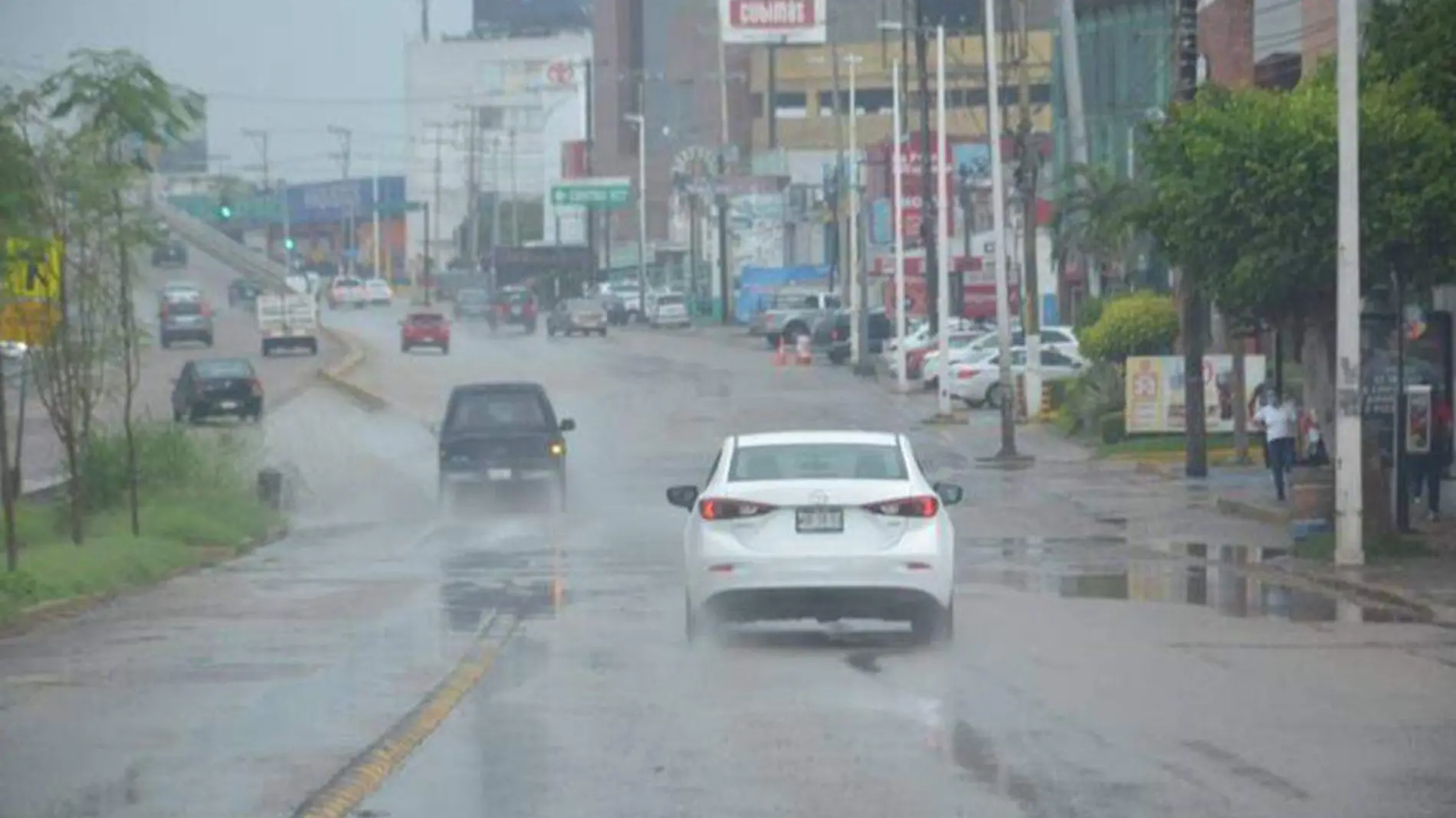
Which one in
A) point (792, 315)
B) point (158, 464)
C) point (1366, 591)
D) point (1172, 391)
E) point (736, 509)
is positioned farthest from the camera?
point (792, 315)

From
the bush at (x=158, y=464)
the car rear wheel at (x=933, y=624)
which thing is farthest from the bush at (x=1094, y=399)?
the car rear wheel at (x=933, y=624)

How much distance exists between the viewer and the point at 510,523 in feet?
129

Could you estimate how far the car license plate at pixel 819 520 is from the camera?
19734 millimetres

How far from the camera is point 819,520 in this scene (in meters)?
19.8

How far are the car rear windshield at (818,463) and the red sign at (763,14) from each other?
120 m

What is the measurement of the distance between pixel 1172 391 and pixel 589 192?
95443 millimetres

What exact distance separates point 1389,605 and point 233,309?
331ft

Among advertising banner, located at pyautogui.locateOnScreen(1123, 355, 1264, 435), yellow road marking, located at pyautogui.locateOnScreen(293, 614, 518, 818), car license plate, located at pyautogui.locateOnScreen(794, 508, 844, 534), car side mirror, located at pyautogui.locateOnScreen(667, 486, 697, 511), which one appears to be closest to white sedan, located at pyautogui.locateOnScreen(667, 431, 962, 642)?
car license plate, located at pyautogui.locateOnScreen(794, 508, 844, 534)

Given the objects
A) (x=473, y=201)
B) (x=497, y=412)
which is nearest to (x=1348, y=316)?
(x=497, y=412)

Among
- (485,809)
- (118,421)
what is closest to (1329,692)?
(485,809)

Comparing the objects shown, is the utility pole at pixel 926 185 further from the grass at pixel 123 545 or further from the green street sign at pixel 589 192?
the green street sign at pixel 589 192

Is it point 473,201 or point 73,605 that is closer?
point 73,605

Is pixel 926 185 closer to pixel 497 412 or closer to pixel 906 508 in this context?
pixel 497 412

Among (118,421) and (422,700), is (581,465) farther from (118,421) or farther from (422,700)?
(422,700)
